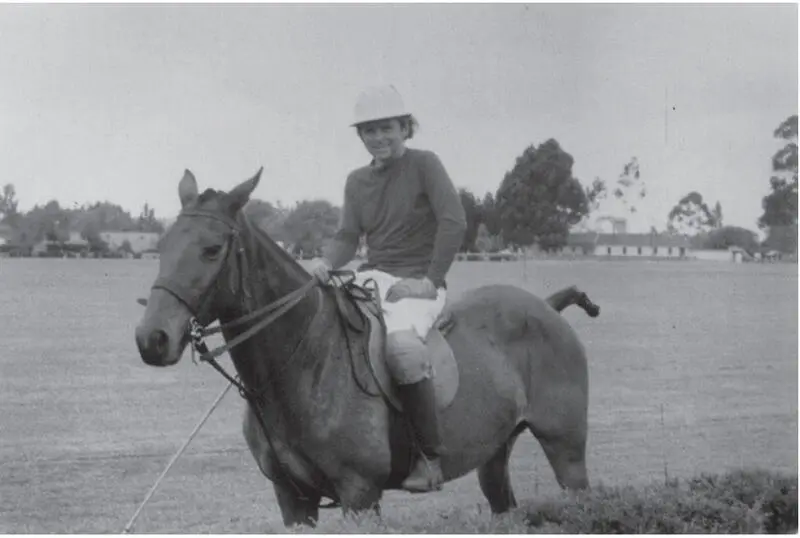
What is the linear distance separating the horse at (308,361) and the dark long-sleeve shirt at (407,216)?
45 centimetres

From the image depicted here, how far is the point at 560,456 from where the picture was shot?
789 cm

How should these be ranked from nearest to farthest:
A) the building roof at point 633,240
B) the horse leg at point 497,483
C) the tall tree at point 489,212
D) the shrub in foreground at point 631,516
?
the shrub in foreground at point 631,516 → the horse leg at point 497,483 → the tall tree at point 489,212 → the building roof at point 633,240

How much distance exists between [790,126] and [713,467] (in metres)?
5.89

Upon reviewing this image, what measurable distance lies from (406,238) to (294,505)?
5.85 ft

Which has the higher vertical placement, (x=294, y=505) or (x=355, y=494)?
(x=355, y=494)

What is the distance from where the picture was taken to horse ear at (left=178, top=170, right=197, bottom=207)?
6090 millimetres

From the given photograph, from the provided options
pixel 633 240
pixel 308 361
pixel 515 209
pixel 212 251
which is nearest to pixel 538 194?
pixel 515 209

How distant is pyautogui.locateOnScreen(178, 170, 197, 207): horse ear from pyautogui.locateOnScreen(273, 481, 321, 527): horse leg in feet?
5.86

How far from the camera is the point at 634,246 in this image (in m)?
98.8

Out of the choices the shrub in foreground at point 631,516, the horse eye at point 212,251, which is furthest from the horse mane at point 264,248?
the shrub in foreground at point 631,516

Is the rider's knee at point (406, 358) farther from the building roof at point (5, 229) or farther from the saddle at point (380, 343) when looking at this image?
the building roof at point (5, 229)

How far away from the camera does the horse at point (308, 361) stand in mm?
5879

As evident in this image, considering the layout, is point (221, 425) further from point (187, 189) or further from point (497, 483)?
point (187, 189)

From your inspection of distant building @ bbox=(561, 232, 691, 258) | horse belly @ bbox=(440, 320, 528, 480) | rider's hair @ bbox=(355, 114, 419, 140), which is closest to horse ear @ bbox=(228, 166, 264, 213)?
rider's hair @ bbox=(355, 114, 419, 140)
